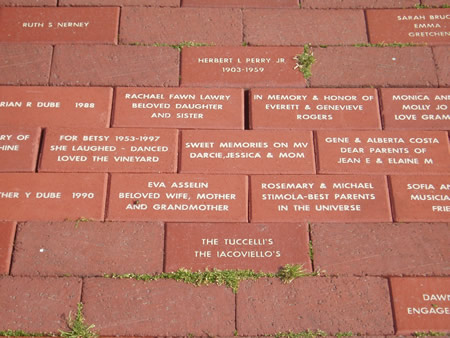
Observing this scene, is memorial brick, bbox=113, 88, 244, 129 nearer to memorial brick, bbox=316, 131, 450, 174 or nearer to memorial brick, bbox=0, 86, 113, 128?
memorial brick, bbox=0, 86, 113, 128

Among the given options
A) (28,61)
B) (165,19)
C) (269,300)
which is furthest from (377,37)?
(28,61)

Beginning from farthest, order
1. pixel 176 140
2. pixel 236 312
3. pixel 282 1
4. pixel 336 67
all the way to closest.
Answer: pixel 282 1, pixel 336 67, pixel 176 140, pixel 236 312

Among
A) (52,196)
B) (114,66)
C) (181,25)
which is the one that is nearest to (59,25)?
(114,66)

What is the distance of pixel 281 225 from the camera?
279 centimetres

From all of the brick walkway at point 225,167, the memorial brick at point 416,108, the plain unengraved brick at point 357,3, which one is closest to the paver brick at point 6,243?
the brick walkway at point 225,167

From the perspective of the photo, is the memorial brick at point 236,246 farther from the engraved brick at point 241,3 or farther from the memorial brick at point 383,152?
the engraved brick at point 241,3

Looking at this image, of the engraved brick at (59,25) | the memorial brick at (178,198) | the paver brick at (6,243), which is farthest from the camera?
the engraved brick at (59,25)

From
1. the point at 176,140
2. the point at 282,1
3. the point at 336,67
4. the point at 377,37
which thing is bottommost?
the point at 176,140

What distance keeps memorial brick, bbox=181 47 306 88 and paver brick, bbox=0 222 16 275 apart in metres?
1.46

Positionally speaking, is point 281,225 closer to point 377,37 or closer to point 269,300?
point 269,300

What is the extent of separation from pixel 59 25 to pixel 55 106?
2.37 feet

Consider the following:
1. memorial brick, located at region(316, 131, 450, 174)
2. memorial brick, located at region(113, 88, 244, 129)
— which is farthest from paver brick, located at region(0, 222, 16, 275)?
memorial brick, located at region(316, 131, 450, 174)

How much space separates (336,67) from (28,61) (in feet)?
7.33

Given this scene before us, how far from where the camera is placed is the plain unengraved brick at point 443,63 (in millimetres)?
3229
